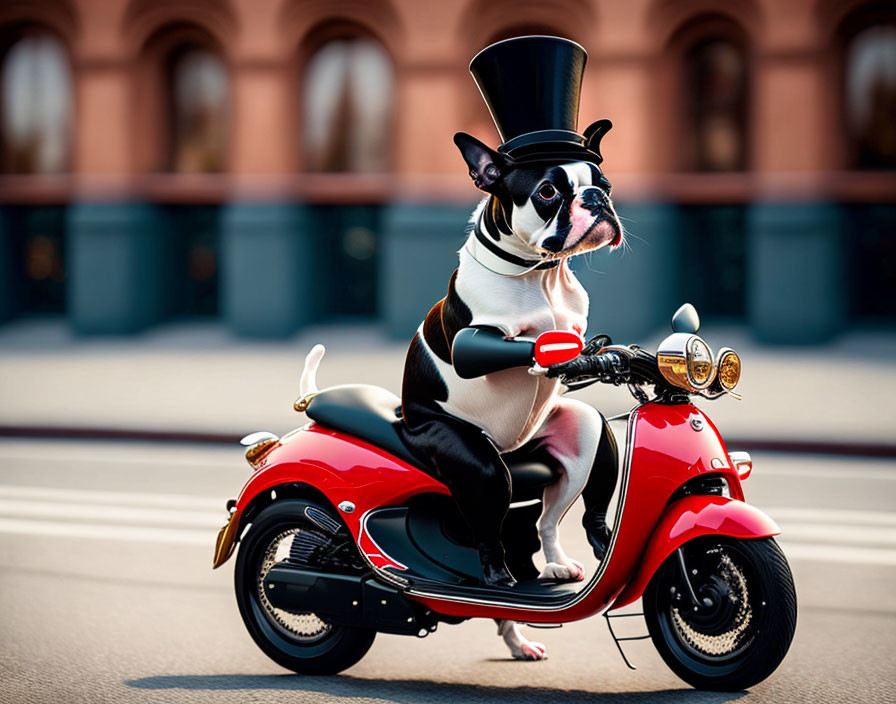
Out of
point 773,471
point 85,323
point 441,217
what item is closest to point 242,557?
point 773,471

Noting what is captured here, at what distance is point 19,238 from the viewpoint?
21.6 meters

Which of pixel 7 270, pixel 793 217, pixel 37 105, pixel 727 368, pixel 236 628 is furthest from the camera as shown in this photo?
pixel 7 270

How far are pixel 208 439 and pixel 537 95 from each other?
24.3ft

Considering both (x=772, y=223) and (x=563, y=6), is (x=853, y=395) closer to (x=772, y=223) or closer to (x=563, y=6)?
(x=772, y=223)

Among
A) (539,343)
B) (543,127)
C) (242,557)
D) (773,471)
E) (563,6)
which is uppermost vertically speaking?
(563,6)

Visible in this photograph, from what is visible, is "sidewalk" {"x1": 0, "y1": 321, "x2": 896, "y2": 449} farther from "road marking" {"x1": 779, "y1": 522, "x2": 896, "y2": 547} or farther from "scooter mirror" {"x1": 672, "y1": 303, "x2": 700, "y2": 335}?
"scooter mirror" {"x1": 672, "y1": 303, "x2": 700, "y2": 335}

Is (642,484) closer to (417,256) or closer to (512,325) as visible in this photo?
(512,325)

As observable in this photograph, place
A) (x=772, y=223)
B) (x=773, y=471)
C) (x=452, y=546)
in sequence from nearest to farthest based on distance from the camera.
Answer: (x=452, y=546)
(x=773, y=471)
(x=772, y=223)

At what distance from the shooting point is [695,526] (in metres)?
3.89

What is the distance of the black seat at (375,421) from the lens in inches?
169

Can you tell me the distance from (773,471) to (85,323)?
14.0 metres

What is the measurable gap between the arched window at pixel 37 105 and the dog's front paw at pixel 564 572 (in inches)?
729

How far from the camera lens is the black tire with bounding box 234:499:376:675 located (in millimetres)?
4523

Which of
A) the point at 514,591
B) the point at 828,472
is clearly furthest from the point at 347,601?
the point at 828,472
